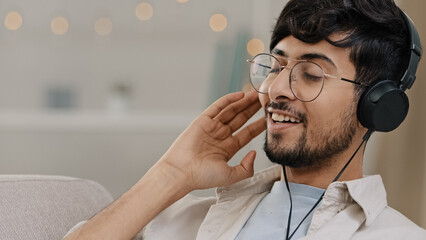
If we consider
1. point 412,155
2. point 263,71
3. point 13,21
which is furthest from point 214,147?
point 13,21

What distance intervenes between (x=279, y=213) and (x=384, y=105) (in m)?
0.37

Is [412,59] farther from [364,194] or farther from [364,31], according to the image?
[364,194]

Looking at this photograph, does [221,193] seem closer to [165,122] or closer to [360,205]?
[360,205]

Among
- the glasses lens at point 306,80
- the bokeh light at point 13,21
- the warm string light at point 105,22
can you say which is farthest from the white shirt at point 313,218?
the bokeh light at point 13,21

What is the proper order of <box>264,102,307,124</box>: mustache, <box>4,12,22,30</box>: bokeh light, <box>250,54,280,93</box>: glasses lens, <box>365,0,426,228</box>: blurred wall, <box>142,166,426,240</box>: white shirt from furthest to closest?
<box>4,12,22,30</box>: bokeh light < <box>365,0,426,228</box>: blurred wall < <box>250,54,280,93</box>: glasses lens < <box>264,102,307,124</box>: mustache < <box>142,166,426,240</box>: white shirt

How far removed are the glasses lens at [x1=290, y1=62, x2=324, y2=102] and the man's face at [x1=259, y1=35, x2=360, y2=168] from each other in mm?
13

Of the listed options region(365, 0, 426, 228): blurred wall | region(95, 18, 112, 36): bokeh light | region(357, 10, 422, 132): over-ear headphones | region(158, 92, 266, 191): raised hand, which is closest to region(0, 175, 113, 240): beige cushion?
region(158, 92, 266, 191): raised hand

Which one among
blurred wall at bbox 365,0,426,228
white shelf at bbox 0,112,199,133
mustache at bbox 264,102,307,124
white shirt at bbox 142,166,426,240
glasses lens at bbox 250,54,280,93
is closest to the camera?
white shirt at bbox 142,166,426,240

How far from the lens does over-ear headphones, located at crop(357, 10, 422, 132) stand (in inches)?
51.4

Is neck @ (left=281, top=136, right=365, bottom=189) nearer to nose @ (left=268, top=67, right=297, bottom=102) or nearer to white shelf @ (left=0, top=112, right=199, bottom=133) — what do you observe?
nose @ (left=268, top=67, right=297, bottom=102)

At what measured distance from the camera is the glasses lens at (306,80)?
134 centimetres

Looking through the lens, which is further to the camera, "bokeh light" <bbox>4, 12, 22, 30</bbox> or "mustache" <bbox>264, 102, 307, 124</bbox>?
"bokeh light" <bbox>4, 12, 22, 30</bbox>

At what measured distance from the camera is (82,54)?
3.29 metres

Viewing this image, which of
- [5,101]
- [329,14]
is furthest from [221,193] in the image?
[5,101]
